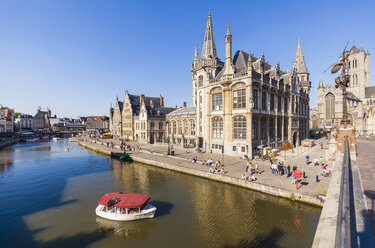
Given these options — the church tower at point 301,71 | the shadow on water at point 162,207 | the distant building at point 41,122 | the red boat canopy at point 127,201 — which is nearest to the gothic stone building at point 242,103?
the church tower at point 301,71

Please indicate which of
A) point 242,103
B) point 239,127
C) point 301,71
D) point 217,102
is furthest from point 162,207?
point 301,71

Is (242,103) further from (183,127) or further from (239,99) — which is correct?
(183,127)

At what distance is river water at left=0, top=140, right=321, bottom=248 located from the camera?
40.1 ft

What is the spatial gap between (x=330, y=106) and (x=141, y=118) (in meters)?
85.4

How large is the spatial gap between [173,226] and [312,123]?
325 feet

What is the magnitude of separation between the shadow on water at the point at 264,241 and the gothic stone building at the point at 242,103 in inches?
642

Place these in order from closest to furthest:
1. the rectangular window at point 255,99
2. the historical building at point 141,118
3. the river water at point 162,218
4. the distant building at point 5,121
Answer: the river water at point 162,218 → the rectangular window at point 255,99 → the historical building at point 141,118 → the distant building at point 5,121

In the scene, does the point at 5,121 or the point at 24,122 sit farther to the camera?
the point at 24,122

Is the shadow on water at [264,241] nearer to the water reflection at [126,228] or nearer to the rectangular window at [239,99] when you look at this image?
the water reflection at [126,228]

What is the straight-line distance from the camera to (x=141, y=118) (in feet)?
200

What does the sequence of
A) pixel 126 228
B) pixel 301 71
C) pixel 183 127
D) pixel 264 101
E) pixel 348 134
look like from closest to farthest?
pixel 348 134, pixel 126 228, pixel 264 101, pixel 183 127, pixel 301 71

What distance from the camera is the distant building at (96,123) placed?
456 feet

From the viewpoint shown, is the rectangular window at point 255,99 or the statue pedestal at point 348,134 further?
the rectangular window at point 255,99

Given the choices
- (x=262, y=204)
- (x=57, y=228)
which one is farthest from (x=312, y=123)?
(x=57, y=228)
